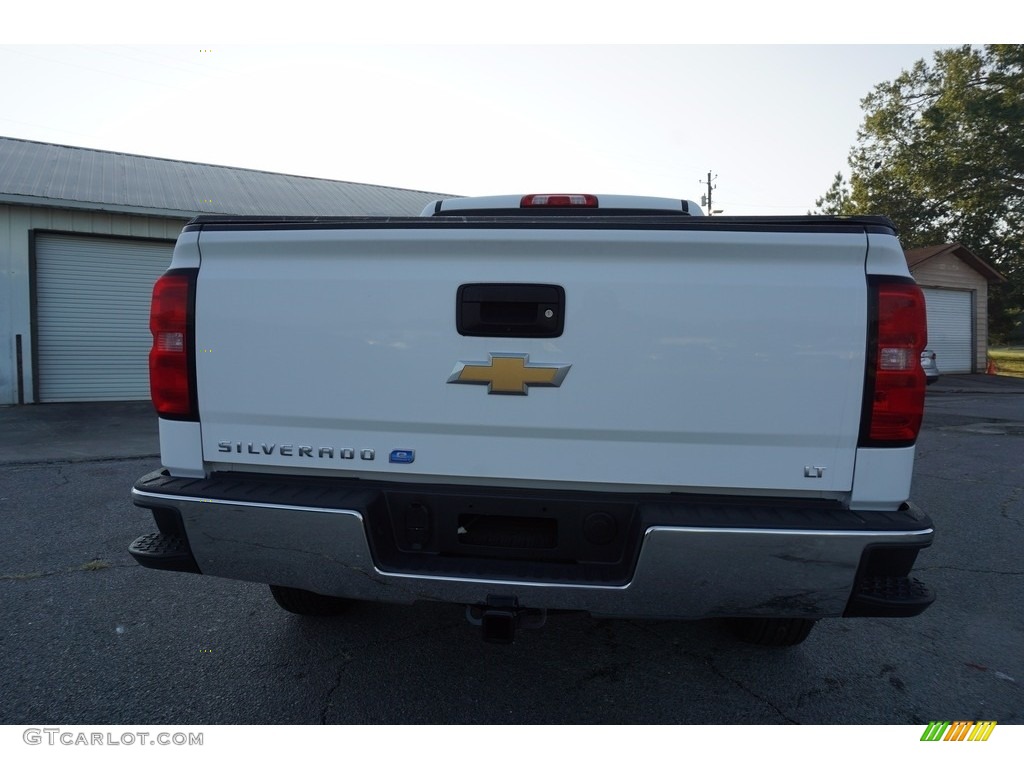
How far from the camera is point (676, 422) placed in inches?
81.9

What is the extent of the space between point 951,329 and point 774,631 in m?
23.9

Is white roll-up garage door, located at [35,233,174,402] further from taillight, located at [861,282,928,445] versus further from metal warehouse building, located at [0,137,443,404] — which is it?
A: taillight, located at [861,282,928,445]

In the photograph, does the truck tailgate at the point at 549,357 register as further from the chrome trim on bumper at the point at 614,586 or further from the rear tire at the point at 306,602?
the rear tire at the point at 306,602

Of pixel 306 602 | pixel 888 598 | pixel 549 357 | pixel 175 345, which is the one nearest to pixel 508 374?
pixel 549 357

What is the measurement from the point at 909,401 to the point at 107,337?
13.1m

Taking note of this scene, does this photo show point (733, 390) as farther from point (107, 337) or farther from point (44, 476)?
point (107, 337)

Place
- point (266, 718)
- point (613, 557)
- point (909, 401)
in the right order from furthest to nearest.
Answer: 1. point (266, 718)
2. point (613, 557)
3. point (909, 401)

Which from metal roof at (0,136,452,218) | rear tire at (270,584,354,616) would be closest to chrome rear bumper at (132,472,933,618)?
rear tire at (270,584,354,616)

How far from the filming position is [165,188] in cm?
1340

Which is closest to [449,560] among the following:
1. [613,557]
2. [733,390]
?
[613,557]

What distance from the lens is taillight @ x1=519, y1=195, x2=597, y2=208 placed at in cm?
303

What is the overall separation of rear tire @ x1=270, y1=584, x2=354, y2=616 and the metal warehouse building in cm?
1050

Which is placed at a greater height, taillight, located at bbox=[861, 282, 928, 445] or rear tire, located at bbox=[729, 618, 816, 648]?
taillight, located at bbox=[861, 282, 928, 445]

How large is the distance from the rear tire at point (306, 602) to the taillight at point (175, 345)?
109 cm
